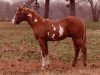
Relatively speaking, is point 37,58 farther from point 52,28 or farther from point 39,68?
point 52,28

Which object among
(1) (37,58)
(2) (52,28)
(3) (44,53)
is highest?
(2) (52,28)

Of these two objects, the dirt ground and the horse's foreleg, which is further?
the horse's foreleg

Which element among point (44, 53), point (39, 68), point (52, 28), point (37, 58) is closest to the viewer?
point (52, 28)

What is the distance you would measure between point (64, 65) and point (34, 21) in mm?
2017

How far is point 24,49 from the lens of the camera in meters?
16.1

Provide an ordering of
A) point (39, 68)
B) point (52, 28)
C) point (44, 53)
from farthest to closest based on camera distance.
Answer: point (39, 68) → point (44, 53) → point (52, 28)

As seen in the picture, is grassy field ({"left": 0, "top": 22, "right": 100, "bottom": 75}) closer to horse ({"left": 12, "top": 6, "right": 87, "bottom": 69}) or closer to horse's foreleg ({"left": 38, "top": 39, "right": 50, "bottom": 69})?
horse's foreleg ({"left": 38, "top": 39, "right": 50, "bottom": 69})

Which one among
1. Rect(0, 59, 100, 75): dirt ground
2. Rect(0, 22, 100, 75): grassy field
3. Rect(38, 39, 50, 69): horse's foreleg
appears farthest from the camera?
Rect(38, 39, 50, 69): horse's foreleg

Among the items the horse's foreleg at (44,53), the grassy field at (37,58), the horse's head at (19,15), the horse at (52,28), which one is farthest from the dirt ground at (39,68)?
the horse's head at (19,15)

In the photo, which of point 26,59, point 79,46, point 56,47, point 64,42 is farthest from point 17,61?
point 64,42

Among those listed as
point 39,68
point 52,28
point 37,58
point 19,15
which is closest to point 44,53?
point 39,68

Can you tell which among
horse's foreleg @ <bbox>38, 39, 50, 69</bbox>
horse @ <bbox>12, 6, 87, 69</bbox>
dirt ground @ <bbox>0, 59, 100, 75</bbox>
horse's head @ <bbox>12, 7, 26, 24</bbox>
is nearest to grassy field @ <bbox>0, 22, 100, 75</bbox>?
dirt ground @ <bbox>0, 59, 100, 75</bbox>

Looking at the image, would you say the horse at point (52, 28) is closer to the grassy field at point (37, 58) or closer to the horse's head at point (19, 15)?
the horse's head at point (19, 15)

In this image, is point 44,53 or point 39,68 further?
point 39,68
